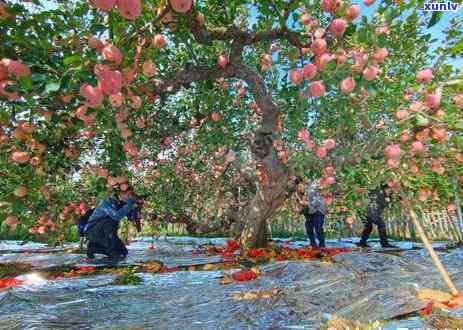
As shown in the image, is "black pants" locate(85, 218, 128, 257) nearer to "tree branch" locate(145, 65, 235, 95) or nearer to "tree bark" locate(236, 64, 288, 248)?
"tree bark" locate(236, 64, 288, 248)

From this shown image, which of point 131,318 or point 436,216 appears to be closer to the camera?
point 131,318

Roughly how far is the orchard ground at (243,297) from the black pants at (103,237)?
1.88 meters

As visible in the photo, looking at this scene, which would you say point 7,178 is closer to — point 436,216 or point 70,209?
point 70,209

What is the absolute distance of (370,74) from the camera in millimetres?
2271

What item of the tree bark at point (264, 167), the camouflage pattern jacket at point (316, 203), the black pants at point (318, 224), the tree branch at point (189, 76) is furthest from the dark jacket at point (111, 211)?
the black pants at point (318, 224)

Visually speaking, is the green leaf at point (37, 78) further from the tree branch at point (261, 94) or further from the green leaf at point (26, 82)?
the tree branch at point (261, 94)

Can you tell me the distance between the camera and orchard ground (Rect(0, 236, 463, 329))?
280 cm

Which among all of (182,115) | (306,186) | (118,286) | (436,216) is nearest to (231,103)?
(182,115)

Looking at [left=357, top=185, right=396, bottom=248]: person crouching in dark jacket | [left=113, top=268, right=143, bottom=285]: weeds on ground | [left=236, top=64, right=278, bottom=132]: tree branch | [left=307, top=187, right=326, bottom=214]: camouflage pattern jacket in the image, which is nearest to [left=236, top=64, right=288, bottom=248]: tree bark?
[left=236, top=64, right=278, bottom=132]: tree branch

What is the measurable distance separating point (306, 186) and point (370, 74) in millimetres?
7295

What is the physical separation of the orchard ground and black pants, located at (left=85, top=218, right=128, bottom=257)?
1.88 metres

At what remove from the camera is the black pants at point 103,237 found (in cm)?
761

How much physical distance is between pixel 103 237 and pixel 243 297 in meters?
5.12

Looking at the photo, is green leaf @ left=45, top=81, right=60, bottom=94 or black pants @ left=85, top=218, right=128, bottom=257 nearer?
green leaf @ left=45, top=81, right=60, bottom=94
